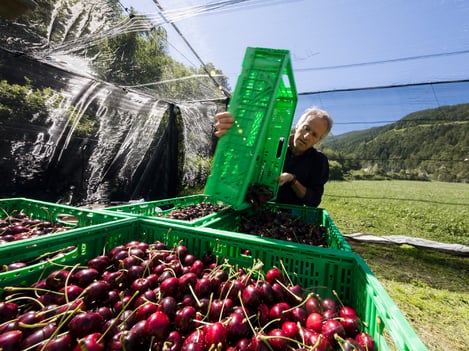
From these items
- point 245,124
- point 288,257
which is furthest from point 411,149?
point 288,257

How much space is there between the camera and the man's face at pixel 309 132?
195cm

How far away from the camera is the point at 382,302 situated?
1.85ft

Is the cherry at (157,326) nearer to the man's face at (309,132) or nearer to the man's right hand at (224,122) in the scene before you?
the man's right hand at (224,122)

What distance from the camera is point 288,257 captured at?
884 mm

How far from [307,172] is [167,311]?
1.72 meters

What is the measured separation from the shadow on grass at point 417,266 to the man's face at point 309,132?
6.34 ft

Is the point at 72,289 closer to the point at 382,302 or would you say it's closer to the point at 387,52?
the point at 382,302

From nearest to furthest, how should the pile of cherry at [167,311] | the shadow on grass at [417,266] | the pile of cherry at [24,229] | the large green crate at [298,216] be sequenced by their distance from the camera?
1. the pile of cherry at [167,311]
2. the pile of cherry at [24,229]
3. the large green crate at [298,216]
4. the shadow on grass at [417,266]

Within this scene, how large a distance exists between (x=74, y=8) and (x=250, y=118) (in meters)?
2.88

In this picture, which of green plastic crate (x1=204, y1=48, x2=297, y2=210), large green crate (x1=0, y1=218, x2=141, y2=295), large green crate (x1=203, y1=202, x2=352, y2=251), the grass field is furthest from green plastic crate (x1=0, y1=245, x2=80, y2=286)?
the grass field

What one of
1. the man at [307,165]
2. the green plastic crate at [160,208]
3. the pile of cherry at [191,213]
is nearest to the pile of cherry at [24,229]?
the green plastic crate at [160,208]

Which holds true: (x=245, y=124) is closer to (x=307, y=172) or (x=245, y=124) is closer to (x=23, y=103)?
(x=307, y=172)

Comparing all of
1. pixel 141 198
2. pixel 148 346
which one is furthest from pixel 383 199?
pixel 148 346

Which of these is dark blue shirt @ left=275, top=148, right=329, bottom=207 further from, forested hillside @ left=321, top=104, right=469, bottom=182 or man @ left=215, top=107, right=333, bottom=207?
forested hillside @ left=321, top=104, right=469, bottom=182
